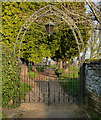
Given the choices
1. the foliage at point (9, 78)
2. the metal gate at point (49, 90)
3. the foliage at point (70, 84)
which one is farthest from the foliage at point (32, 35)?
the foliage at point (9, 78)

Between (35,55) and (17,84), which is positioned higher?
(35,55)

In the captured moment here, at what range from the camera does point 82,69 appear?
17.4 ft

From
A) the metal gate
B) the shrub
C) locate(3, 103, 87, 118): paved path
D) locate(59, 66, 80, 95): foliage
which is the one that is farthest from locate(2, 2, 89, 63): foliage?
locate(3, 103, 87, 118): paved path

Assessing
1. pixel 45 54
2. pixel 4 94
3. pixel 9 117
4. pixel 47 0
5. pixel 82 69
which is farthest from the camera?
pixel 45 54

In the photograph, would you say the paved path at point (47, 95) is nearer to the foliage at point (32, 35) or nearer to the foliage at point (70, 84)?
the foliage at point (70, 84)

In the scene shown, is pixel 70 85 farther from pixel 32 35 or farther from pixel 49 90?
pixel 32 35

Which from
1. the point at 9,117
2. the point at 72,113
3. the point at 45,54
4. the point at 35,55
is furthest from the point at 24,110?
the point at 45,54

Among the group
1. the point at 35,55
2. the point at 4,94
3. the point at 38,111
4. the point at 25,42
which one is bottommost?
the point at 38,111

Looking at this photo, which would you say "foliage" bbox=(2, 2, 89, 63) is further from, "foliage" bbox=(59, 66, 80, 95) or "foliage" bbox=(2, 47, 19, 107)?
"foliage" bbox=(2, 47, 19, 107)

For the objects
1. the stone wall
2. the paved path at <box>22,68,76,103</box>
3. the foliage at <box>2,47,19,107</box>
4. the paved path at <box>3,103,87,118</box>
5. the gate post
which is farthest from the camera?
the paved path at <box>22,68,76,103</box>

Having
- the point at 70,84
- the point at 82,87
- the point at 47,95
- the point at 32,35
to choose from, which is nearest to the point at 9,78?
the point at 82,87

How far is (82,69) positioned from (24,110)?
2.64 metres

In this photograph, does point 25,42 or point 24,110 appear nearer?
point 24,110

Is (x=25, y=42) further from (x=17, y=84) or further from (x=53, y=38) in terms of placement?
(x=17, y=84)
